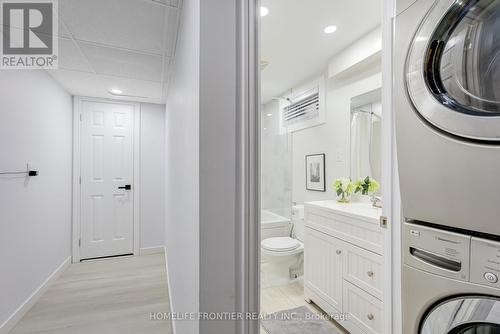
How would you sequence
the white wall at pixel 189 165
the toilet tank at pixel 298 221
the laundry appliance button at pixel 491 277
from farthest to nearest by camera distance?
the toilet tank at pixel 298 221 < the white wall at pixel 189 165 < the laundry appliance button at pixel 491 277

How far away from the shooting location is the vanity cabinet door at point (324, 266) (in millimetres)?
1779

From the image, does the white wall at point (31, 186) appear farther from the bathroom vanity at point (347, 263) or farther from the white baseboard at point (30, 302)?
the bathroom vanity at point (347, 263)

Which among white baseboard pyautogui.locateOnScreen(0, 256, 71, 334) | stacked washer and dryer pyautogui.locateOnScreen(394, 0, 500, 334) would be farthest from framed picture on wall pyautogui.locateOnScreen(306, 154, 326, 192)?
white baseboard pyautogui.locateOnScreen(0, 256, 71, 334)

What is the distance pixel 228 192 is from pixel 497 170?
720 millimetres

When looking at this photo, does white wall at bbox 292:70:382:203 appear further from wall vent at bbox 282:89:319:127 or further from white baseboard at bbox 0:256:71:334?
white baseboard at bbox 0:256:71:334

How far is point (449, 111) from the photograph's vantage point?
27.2 inches

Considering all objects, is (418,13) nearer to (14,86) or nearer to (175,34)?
(175,34)

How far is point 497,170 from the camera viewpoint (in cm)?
59

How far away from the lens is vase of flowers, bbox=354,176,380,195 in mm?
1914

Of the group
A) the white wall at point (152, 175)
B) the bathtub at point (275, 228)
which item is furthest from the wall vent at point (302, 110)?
the white wall at point (152, 175)

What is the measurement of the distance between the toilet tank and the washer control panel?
2094mm

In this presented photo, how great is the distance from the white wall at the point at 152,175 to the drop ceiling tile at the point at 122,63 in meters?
1.09

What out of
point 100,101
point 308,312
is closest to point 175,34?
point 100,101

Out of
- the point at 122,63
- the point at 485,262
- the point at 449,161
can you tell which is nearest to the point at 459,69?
the point at 449,161
